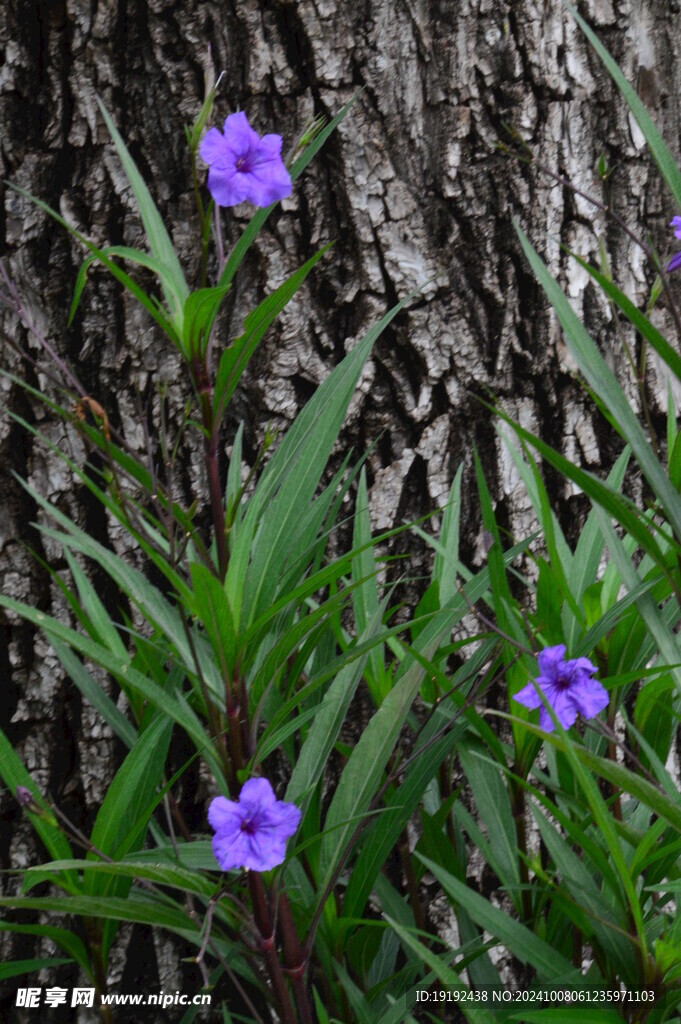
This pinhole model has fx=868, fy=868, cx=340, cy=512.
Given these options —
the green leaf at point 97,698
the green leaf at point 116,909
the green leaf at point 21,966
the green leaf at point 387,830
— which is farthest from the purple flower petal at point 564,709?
the green leaf at point 21,966

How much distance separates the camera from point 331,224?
3.81ft

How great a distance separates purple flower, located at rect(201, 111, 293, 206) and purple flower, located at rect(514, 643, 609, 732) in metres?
0.44

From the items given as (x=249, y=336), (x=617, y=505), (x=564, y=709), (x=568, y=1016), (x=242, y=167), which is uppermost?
(x=242, y=167)

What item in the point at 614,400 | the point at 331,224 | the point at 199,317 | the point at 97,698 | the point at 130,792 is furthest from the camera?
the point at 331,224

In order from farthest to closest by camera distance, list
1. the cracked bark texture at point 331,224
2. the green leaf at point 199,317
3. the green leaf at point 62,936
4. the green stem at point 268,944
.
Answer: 1. the cracked bark texture at point 331,224
2. the green leaf at point 62,936
3. the green stem at point 268,944
4. the green leaf at point 199,317

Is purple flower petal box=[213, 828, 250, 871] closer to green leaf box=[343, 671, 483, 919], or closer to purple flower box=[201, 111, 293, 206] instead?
green leaf box=[343, 671, 483, 919]

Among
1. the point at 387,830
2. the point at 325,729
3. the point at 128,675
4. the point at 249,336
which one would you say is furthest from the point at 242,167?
the point at 387,830

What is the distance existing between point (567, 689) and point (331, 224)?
71 cm

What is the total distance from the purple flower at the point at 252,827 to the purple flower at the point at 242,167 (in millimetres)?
423

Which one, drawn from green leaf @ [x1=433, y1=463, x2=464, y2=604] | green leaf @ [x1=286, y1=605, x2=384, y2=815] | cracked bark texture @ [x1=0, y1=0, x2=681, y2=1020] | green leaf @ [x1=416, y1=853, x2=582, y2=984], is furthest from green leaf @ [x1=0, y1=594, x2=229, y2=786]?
cracked bark texture @ [x1=0, y1=0, x2=681, y2=1020]

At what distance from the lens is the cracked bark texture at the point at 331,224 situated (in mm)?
1132

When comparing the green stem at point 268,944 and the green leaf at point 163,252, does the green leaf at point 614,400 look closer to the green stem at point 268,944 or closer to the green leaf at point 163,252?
the green leaf at point 163,252

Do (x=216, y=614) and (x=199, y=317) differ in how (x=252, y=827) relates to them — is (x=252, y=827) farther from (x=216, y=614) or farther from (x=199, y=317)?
(x=199, y=317)

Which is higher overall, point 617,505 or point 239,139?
point 239,139
